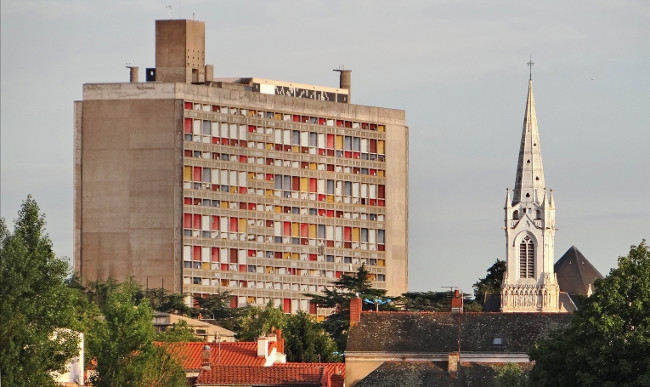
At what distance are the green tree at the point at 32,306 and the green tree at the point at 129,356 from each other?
3.74 metres

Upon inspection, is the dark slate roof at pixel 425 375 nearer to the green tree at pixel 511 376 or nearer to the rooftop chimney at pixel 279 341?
the green tree at pixel 511 376

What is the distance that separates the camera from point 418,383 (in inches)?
4624

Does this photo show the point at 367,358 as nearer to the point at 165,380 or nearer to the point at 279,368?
the point at 279,368

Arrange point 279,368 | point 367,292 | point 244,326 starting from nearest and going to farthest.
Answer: point 279,368 < point 244,326 < point 367,292

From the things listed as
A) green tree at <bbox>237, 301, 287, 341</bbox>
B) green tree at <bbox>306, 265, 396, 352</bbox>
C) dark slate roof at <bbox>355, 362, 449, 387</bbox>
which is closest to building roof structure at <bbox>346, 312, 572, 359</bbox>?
dark slate roof at <bbox>355, 362, 449, 387</bbox>

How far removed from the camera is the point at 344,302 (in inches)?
7205

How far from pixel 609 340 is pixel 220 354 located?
→ 112ft

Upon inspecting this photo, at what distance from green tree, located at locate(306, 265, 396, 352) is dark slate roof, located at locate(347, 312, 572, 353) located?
28.1 metres

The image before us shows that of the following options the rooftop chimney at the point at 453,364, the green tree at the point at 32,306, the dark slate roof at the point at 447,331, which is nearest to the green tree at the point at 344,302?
the dark slate roof at the point at 447,331

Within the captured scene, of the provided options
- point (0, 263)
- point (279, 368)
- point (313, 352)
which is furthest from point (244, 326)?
point (0, 263)

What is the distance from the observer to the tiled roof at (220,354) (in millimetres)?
113875

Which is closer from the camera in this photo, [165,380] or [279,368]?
[165,380]

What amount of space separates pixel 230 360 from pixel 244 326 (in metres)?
42.8

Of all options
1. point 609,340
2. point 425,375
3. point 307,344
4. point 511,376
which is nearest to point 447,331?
point 425,375
